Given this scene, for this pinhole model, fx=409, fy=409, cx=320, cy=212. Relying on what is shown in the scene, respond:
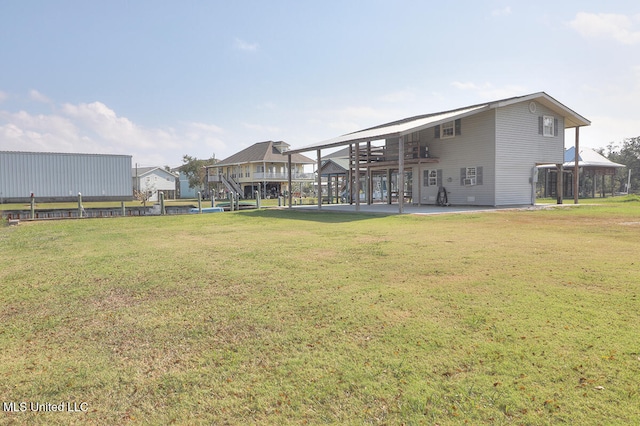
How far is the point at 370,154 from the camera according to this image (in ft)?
77.4

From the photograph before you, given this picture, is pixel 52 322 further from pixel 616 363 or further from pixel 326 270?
pixel 616 363

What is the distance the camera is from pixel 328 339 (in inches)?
141

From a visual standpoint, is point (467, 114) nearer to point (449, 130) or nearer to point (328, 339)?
point (449, 130)

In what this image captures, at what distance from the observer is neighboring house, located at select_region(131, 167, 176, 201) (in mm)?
59500

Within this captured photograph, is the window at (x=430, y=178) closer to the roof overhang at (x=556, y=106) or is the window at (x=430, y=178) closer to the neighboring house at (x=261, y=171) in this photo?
the roof overhang at (x=556, y=106)

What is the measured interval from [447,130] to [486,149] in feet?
8.45

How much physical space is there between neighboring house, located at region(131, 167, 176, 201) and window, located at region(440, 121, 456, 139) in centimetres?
4524

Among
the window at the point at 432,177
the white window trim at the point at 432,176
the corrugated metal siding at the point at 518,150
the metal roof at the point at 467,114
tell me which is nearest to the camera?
the metal roof at the point at 467,114

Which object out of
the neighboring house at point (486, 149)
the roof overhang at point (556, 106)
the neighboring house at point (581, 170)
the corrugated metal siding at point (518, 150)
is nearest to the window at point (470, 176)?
the neighboring house at point (486, 149)

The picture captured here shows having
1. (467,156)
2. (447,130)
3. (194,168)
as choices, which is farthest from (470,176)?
(194,168)

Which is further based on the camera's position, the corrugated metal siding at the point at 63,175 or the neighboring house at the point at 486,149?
the corrugated metal siding at the point at 63,175

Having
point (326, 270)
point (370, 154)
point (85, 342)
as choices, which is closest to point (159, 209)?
point (370, 154)

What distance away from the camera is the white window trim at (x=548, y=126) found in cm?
2195

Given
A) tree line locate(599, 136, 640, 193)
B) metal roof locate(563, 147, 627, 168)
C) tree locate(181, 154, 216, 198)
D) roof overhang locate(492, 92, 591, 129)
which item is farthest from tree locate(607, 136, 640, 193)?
tree locate(181, 154, 216, 198)
